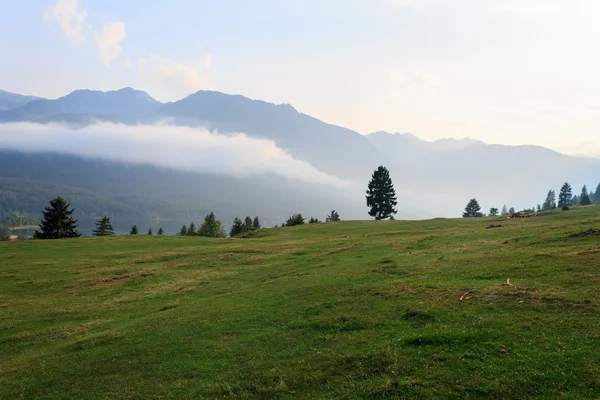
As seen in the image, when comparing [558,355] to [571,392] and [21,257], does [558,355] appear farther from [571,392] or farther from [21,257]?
[21,257]

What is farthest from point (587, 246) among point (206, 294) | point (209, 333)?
point (206, 294)

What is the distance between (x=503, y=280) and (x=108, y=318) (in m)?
22.4

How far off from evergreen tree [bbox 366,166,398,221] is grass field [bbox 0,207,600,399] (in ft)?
251

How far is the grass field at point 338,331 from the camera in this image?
10.1m

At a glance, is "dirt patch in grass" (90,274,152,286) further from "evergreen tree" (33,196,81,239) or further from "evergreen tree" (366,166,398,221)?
"evergreen tree" (366,166,398,221)

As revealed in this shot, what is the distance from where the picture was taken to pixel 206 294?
2650cm

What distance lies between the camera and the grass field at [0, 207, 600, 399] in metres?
10.1

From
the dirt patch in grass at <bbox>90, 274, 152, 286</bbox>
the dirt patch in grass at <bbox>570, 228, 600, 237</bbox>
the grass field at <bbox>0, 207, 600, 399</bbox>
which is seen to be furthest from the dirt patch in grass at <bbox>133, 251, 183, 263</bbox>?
the dirt patch in grass at <bbox>570, 228, 600, 237</bbox>

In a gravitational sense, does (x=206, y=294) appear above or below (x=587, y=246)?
below

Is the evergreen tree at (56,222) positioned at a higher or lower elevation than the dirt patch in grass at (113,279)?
higher

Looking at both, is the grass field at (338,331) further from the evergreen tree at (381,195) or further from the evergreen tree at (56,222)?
the evergreen tree at (381,195)

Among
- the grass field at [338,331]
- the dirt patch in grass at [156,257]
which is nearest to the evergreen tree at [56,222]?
the dirt patch in grass at [156,257]

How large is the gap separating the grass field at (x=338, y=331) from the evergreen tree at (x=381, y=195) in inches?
3013

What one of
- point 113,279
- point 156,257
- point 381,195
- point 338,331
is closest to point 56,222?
point 156,257
